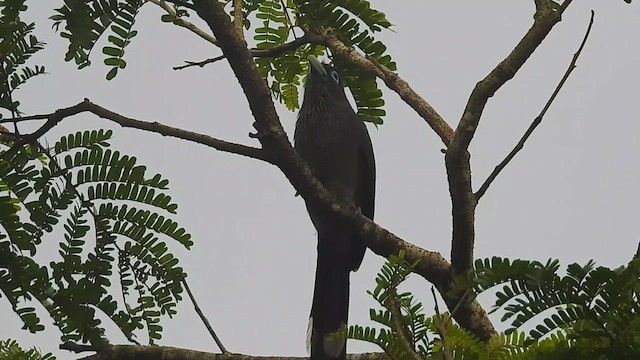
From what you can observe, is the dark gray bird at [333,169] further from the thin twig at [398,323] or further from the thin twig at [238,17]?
the thin twig at [398,323]

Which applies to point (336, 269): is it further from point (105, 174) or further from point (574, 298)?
point (574, 298)

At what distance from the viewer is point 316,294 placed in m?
4.58

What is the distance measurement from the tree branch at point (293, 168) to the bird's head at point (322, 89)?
163 centimetres

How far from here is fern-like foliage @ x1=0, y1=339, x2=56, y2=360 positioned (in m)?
2.46

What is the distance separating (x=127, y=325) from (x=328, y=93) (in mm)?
2572

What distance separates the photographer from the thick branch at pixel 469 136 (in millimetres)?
3311

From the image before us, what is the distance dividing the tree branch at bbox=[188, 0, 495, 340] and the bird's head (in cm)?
163

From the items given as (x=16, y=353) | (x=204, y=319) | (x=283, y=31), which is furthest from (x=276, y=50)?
(x=16, y=353)

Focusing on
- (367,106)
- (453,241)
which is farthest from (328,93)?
(453,241)

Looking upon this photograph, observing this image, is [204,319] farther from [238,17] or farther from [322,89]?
[322,89]

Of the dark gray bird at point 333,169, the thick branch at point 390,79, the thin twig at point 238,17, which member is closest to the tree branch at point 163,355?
the dark gray bird at point 333,169

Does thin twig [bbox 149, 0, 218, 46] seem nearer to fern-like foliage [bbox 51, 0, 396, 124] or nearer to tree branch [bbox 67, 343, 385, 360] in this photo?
fern-like foliage [bbox 51, 0, 396, 124]

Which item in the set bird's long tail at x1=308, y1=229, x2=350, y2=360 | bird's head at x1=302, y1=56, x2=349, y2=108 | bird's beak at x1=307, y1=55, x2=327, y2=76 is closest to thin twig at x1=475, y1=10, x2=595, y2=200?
bird's long tail at x1=308, y1=229, x2=350, y2=360

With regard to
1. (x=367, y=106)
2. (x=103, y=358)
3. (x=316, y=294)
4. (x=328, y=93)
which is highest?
(x=328, y=93)
